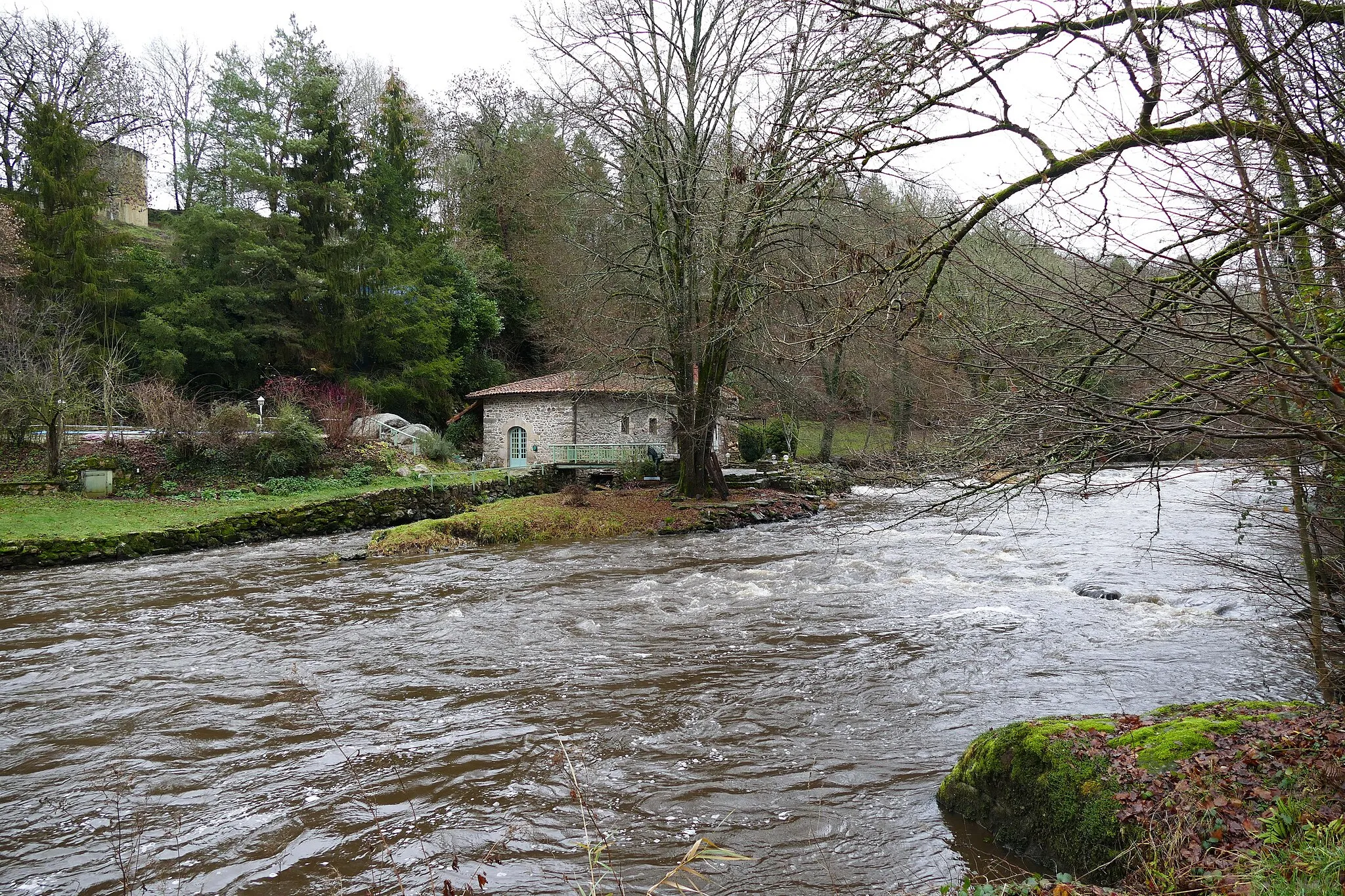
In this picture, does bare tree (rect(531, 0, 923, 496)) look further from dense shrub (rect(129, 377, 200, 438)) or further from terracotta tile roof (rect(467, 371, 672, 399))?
dense shrub (rect(129, 377, 200, 438))

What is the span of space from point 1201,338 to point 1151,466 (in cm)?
113

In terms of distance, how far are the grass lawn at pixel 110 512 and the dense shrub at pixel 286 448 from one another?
64.9 inches

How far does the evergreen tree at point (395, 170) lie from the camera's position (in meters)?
31.6

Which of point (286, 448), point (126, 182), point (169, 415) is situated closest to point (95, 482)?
point (169, 415)

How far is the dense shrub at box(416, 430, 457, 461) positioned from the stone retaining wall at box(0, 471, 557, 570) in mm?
4582

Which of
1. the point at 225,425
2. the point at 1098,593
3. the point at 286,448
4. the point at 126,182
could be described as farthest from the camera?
the point at 126,182

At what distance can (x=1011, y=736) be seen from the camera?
4855 millimetres

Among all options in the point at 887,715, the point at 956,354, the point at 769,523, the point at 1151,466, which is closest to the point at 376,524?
the point at 769,523

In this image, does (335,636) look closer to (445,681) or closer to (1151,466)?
Answer: (445,681)

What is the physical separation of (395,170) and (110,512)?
19960 millimetres

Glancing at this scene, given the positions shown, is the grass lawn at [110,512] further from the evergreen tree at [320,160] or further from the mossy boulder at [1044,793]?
the mossy boulder at [1044,793]

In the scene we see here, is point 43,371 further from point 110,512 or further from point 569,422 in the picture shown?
point 569,422

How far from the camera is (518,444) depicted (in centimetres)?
2934

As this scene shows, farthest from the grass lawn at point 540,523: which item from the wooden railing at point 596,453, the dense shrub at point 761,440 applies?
the dense shrub at point 761,440
